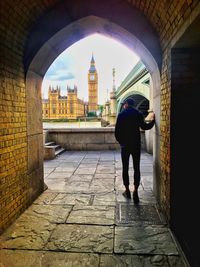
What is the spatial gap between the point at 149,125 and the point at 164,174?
1019 millimetres

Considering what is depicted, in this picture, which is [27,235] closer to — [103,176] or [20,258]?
[20,258]

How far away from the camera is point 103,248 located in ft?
8.24

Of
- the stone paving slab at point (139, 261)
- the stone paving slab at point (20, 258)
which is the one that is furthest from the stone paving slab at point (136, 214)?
the stone paving slab at point (20, 258)

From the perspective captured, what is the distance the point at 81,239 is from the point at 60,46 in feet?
10.8

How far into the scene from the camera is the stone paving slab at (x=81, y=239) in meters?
2.52

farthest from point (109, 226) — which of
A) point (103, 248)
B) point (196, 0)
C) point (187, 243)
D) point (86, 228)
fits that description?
point (196, 0)

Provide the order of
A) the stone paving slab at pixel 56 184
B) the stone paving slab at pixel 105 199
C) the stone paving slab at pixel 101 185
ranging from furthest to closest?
the stone paving slab at pixel 56 184 → the stone paving slab at pixel 101 185 → the stone paving slab at pixel 105 199

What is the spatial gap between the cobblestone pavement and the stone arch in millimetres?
884

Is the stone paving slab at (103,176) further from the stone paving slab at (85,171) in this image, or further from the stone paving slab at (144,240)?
the stone paving slab at (144,240)

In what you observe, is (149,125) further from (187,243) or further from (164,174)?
(187,243)

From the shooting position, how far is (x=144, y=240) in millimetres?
2656

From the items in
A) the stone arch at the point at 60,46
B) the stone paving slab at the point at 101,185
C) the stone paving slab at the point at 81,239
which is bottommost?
the stone paving slab at the point at 81,239

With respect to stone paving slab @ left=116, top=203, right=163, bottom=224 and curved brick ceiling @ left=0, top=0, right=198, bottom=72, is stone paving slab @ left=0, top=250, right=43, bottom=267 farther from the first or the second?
curved brick ceiling @ left=0, top=0, right=198, bottom=72

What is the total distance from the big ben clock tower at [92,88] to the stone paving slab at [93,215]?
302 ft
